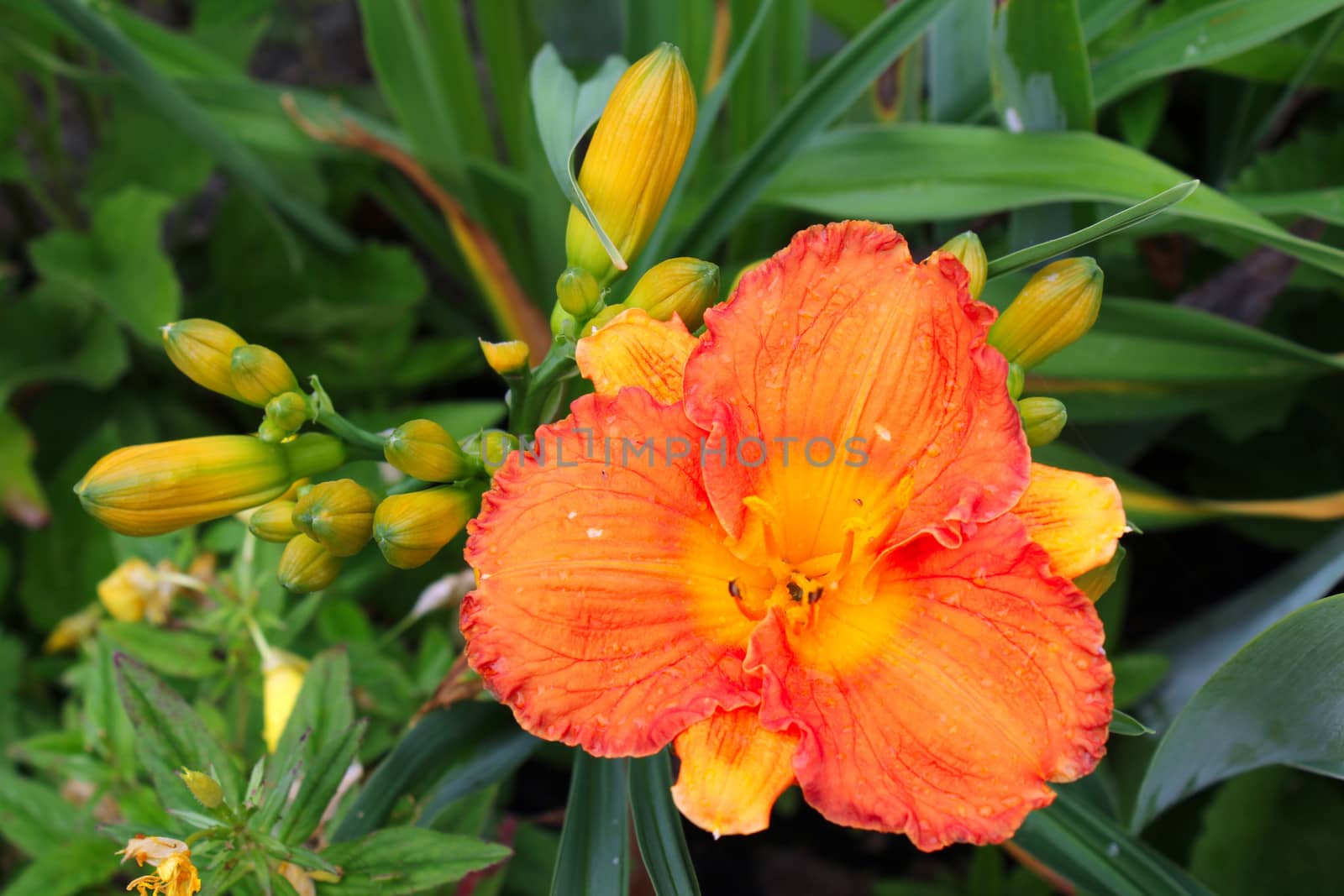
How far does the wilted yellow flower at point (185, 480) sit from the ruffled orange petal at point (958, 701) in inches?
16.6

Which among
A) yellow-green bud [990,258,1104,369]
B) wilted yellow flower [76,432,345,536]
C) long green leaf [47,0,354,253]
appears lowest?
wilted yellow flower [76,432,345,536]

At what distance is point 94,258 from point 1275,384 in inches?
63.9

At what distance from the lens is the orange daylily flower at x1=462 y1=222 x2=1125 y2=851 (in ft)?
2.24

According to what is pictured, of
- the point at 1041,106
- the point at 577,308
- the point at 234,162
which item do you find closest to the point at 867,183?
the point at 1041,106

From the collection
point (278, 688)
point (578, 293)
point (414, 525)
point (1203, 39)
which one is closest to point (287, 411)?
point (414, 525)

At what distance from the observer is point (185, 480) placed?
794mm

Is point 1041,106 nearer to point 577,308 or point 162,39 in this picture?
point 577,308

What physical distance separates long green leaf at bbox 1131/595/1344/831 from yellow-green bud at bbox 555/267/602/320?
0.57m

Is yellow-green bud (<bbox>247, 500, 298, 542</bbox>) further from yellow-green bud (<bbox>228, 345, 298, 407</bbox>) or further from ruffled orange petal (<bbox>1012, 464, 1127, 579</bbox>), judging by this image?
ruffled orange petal (<bbox>1012, 464, 1127, 579</bbox>)

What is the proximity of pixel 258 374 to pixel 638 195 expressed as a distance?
1.13 feet

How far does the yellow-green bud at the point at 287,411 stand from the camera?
2.70 ft

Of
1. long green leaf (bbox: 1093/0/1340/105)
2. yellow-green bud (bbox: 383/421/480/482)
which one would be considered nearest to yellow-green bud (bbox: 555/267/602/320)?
yellow-green bud (bbox: 383/421/480/482)

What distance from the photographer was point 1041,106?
113cm

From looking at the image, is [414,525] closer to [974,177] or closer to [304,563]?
[304,563]
